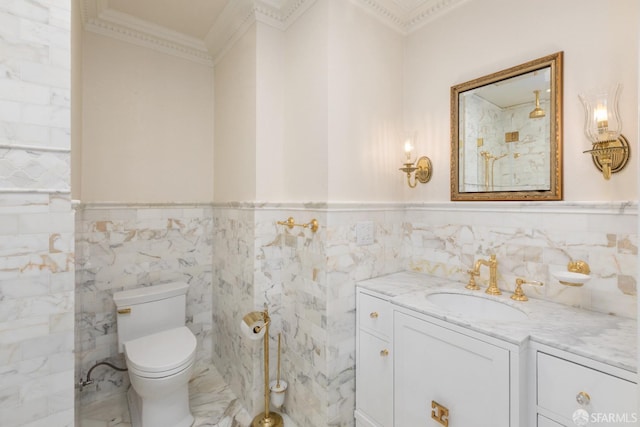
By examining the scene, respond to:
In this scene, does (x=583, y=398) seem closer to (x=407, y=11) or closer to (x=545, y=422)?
(x=545, y=422)

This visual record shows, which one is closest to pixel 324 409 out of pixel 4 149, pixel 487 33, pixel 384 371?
pixel 384 371

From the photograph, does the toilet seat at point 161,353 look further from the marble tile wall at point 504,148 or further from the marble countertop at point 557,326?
the marble tile wall at point 504,148

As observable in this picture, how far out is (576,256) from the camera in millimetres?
1355

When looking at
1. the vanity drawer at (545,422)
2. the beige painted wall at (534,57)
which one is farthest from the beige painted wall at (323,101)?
the vanity drawer at (545,422)

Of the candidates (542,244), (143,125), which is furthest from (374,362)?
(143,125)

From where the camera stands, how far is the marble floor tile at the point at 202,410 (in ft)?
6.28

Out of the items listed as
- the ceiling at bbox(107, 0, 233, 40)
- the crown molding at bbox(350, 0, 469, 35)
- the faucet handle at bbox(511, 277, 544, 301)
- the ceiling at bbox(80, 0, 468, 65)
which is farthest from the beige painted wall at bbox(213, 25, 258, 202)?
the faucet handle at bbox(511, 277, 544, 301)

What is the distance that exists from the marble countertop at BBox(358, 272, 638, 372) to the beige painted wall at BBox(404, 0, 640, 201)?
1.72 feet

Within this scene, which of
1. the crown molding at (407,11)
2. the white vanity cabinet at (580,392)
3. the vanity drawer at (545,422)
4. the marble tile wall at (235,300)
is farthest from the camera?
the marble tile wall at (235,300)

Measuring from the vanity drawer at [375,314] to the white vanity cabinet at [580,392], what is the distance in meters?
0.64

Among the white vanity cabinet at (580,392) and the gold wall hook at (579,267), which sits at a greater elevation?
the gold wall hook at (579,267)

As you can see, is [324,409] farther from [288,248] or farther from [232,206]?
[232,206]

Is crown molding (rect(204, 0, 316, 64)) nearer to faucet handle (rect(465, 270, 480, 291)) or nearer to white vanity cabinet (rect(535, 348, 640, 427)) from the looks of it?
faucet handle (rect(465, 270, 480, 291))

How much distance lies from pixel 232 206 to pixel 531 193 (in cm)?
192
